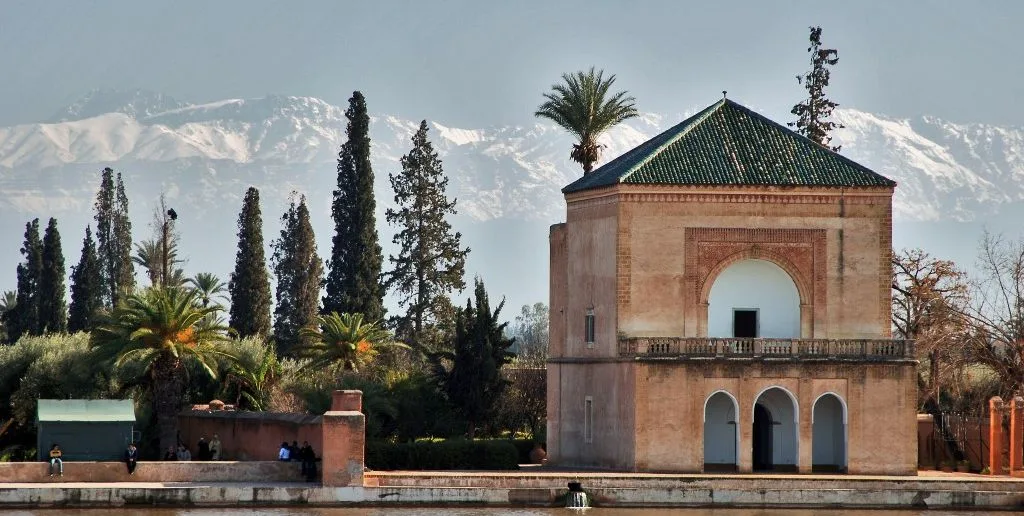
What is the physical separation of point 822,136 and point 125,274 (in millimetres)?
32380

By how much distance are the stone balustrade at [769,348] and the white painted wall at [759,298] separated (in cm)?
144

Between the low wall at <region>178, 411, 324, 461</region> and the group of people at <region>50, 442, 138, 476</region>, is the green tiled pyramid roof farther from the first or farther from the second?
the group of people at <region>50, 442, 138, 476</region>

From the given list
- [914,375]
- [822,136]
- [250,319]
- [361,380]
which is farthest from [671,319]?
[250,319]

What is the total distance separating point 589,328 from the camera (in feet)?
158

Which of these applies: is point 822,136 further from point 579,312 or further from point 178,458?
point 178,458

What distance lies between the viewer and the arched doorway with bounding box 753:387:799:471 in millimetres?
46281

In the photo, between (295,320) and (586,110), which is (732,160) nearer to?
(586,110)

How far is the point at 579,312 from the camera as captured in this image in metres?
48.6

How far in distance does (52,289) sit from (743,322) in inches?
1341

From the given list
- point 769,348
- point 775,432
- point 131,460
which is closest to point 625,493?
point 769,348

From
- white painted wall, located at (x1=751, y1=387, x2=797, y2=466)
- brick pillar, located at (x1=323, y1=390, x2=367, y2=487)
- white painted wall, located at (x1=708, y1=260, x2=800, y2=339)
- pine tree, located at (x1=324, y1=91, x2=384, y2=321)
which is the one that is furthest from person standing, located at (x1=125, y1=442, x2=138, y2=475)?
pine tree, located at (x1=324, y1=91, x2=384, y2=321)

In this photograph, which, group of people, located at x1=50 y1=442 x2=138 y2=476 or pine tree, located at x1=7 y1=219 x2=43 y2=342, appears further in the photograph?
pine tree, located at x1=7 y1=219 x2=43 y2=342

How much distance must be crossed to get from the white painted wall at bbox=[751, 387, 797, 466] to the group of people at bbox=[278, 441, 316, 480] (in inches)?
443

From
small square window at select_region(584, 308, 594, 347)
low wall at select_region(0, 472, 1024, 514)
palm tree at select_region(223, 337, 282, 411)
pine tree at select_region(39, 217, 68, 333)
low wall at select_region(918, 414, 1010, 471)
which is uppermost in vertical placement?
pine tree at select_region(39, 217, 68, 333)
